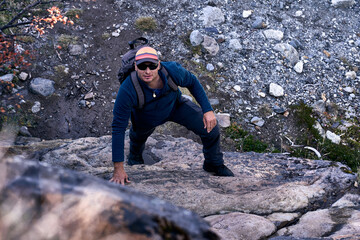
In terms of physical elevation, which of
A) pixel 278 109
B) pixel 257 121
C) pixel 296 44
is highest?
pixel 296 44

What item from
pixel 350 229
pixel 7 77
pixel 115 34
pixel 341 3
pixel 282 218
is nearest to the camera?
pixel 350 229

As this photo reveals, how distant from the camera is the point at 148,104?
174 inches

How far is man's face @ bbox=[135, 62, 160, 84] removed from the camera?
398 centimetres

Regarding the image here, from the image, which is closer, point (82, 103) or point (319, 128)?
point (82, 103)

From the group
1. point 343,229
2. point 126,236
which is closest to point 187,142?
point 343,229

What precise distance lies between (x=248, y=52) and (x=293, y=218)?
7717 millimetres

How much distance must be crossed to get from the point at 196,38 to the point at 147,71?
22.1 ft

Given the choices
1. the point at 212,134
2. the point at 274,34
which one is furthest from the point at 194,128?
the point at 274,34

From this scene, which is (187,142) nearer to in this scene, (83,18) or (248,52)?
(248,52)

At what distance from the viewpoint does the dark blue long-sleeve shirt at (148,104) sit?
4.12m

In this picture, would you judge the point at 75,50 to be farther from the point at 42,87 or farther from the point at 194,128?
the point at 194,128

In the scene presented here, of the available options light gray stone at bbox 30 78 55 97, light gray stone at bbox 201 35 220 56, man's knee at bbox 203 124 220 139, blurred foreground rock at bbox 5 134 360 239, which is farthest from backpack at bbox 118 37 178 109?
light gray stone at bbox 201 35 220 56

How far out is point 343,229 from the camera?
325 cm

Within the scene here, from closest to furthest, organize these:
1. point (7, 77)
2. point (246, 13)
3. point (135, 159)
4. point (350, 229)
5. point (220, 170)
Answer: point (350, 229) < point (220, 170) < point (135, 159) < point (7, 77) < point (246, 13)
